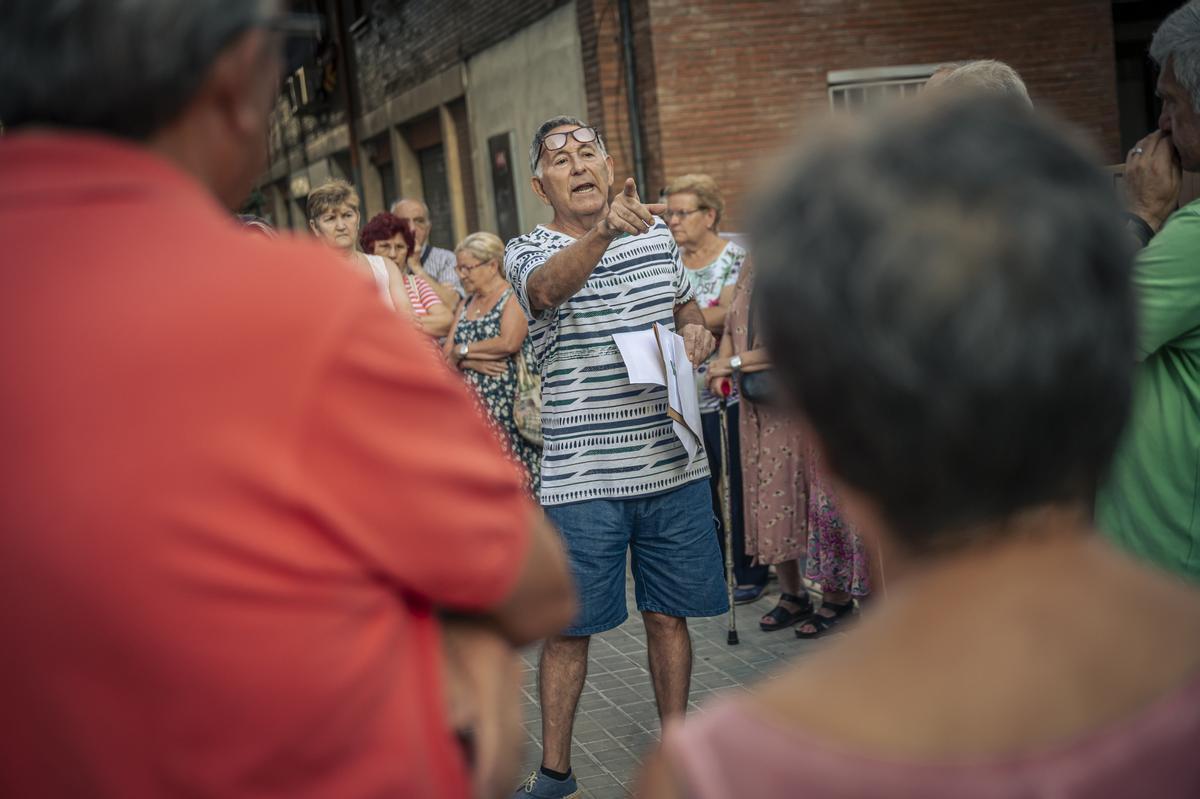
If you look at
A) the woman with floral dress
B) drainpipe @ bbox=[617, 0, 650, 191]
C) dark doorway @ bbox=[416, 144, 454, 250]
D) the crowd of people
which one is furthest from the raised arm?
dark doorway @ bbox=[416, 144, 454, 250]

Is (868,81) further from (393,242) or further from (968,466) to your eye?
(968,466)

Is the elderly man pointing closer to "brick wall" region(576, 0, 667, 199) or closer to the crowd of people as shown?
the crowd of people

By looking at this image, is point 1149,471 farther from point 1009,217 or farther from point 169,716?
point 169,716

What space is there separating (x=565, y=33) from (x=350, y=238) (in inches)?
243

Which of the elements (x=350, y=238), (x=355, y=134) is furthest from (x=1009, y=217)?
(x=355, y=134)

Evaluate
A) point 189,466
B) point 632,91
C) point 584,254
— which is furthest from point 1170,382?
point 632,91

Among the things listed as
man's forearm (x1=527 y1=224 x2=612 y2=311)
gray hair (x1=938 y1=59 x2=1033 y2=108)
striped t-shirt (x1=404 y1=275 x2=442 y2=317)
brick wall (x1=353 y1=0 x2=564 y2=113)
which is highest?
brick wall (x1=353 y1=0 x2=564 y2=113)

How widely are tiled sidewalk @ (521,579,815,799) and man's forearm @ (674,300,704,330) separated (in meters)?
1.50

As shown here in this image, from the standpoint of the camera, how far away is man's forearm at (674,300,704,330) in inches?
182

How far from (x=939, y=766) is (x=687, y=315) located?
3.61m

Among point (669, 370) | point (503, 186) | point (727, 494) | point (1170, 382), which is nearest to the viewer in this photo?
point (1170, 382)

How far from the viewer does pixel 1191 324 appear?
9.42ft

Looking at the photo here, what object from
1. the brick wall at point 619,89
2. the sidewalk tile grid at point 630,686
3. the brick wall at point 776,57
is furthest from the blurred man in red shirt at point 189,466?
the brick wall at point 619,89

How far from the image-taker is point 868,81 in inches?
464
